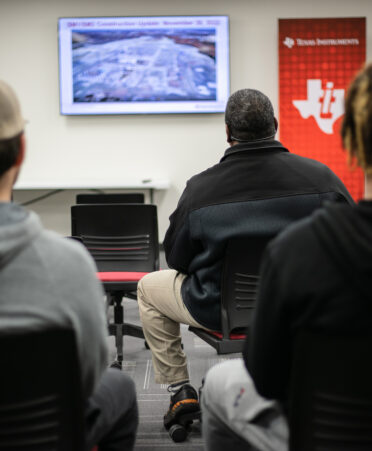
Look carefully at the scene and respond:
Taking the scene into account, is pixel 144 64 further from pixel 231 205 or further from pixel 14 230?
pixel 14 230

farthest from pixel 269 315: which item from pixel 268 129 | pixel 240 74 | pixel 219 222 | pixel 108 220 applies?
pixel 240 74

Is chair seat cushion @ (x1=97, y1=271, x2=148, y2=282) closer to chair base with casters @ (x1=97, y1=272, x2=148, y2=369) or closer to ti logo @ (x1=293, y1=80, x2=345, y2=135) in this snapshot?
chair base with casters @ (x1=97, y1=272, x2=148, y2=369)

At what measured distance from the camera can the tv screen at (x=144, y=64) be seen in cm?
533

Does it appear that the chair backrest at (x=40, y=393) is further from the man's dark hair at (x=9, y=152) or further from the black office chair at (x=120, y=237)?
the black office chair at (x=120, y=237)

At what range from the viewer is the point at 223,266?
179 centimetres

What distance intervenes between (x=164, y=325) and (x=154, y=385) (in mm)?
600

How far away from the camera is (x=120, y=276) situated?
8.96 ft

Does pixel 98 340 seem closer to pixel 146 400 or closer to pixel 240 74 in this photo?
pixel 146 400

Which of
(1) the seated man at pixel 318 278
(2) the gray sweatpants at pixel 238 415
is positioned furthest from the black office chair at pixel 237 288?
(1) the seated man at pixel 318 278

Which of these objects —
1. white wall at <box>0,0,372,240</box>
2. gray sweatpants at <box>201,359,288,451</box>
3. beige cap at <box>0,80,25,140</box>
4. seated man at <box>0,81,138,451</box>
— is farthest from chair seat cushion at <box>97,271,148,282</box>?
white wall at <box>0,0,372,240</box>

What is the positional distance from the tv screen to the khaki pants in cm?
362

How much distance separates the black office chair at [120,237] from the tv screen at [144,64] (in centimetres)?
282

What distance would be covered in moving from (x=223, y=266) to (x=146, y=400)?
89 cm

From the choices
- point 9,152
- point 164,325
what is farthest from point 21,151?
point 164,325
